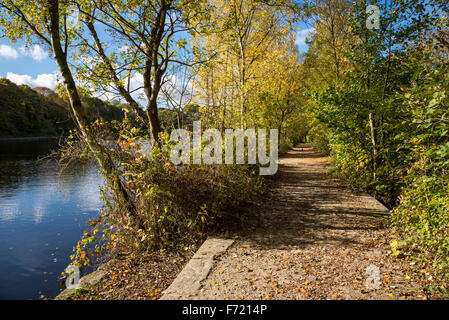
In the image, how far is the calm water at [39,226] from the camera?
6.05 metres

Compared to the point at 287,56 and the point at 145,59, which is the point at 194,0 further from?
the point at 287,56

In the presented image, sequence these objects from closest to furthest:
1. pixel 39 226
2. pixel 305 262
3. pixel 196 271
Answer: pixel 196 271 → pixel 305 262 → pixel 39 226

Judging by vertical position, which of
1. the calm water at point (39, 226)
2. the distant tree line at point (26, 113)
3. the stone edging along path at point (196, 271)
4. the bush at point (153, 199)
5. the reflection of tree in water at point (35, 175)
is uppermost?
the distant tree line at point (26, 113)

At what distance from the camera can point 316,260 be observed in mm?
3797

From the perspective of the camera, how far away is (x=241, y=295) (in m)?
3.02

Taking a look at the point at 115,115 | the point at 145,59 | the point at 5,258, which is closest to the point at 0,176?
the point at 5,258

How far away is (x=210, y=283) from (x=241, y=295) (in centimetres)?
46

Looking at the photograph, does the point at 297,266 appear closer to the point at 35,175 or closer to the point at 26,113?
the point at 35,175

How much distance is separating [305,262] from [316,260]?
0.18 meters

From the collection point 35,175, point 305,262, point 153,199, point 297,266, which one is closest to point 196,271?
point 297,266

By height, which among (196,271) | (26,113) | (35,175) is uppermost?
(26,113)

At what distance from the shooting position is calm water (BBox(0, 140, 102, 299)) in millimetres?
6055

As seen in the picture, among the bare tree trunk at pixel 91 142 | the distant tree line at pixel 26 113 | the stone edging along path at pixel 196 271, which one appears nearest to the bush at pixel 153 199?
the bare tree trunk at pixel 91 142

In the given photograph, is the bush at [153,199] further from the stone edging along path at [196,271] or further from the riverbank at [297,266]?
the stone edging along path at [196,271]
